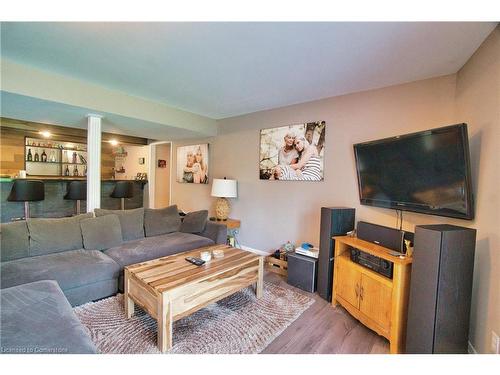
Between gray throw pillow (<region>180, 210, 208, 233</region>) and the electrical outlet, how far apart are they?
298 cm

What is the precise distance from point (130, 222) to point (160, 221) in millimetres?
403

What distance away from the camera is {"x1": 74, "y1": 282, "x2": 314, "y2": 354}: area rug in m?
1.61

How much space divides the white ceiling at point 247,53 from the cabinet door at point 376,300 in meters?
1.87

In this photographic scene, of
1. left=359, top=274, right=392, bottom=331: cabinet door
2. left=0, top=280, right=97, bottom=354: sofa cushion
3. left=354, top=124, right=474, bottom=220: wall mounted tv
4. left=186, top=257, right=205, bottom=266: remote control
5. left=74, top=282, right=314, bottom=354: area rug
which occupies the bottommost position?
left=74, top=282, right=314, bottom=354: area rug

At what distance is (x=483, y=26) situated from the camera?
144 centimetres

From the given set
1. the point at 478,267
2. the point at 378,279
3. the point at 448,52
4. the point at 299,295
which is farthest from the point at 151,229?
the point at 448,52

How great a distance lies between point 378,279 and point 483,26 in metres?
1.89

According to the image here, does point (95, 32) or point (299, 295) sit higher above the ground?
point (95, 32)

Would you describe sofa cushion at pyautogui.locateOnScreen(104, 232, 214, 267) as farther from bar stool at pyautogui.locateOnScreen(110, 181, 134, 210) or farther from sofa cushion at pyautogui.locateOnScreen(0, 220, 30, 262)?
bar stool at pyautogui.locateOnScreen(110, 181, 134, 210)

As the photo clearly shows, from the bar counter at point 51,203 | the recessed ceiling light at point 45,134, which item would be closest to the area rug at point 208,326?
the bar counter at point 51,203

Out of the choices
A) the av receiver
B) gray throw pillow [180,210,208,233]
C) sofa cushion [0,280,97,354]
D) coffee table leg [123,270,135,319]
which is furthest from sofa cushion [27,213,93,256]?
the av receiver
